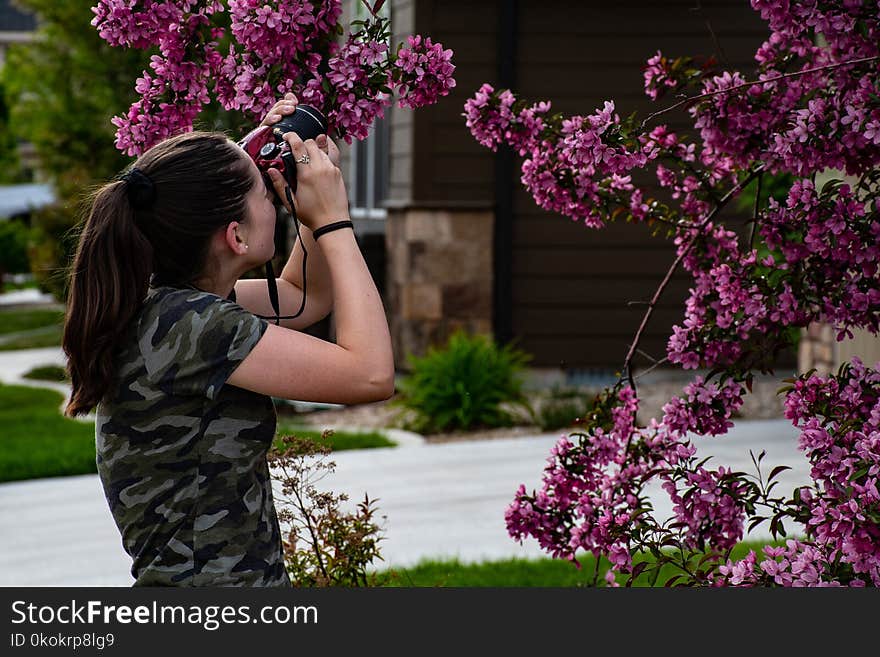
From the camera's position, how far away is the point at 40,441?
795cm

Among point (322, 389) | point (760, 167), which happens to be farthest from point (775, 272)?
point (322, 389)

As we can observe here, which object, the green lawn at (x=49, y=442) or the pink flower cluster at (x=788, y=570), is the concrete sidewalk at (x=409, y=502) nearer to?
the green lawn at (x=49, y=442)

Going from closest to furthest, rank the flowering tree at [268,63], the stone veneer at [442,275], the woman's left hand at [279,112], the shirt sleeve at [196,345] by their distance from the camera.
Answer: the shirt sleeve at [196,345] → the woman's left hand at [279,112] → the flowering tree at [268,63] → the stone veneer at [442,275]

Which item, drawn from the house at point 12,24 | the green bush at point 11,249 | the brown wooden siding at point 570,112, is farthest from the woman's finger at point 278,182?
the house at point 12,24

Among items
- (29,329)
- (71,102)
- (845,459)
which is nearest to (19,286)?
(29,329)

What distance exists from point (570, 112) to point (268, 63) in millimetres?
7206

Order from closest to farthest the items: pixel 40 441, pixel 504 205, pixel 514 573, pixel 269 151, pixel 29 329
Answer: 1. pixel 269 151
2. pixel 514 573
3. pixel 40 441
4. pixel 504 205
5. pixel 29 329

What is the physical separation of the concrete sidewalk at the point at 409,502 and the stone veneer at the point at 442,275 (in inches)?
82.0

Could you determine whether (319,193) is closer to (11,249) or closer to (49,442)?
(49,442)

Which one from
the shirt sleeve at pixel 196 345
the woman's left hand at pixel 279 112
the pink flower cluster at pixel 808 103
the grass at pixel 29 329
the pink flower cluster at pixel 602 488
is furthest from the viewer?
the grass at pixel 29 329

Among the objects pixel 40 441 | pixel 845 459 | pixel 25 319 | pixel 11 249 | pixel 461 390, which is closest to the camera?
pixel 845 459

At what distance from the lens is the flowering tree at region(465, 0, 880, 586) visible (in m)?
2.75

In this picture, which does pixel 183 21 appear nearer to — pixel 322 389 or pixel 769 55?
pixel 322 389

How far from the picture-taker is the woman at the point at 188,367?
199cm
